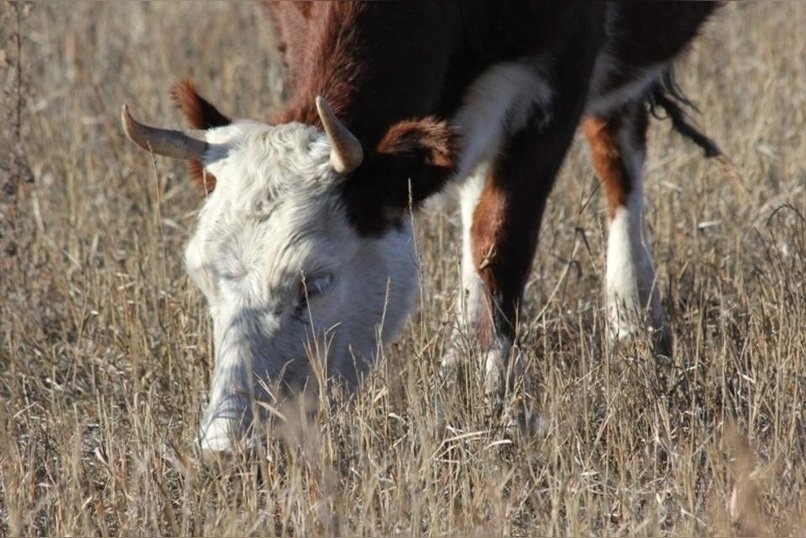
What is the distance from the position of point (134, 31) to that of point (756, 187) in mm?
4387

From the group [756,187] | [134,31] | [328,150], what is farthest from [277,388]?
[134,31]

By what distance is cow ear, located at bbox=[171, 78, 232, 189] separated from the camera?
4.50 m

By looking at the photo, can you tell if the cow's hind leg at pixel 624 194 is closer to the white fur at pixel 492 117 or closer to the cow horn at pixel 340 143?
the white fur at pixel 492 117

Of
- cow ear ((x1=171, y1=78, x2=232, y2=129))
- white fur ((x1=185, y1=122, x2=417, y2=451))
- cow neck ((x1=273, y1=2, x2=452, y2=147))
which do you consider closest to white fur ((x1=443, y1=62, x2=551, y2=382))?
cow neck ((x1=273, y1=2, x2=452, y2=147))

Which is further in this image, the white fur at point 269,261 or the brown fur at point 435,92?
the brown fur at point 435,92

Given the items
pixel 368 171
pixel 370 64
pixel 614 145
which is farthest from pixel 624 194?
pixel 368 171

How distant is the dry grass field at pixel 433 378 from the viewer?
375 cm

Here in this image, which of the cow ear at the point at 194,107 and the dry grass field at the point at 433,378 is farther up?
the cow ear at the point at 194,107

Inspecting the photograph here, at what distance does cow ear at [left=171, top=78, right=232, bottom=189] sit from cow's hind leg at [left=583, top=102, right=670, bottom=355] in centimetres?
207

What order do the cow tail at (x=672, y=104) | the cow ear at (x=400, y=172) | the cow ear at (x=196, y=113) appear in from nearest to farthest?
1. the cow ear at (x=400, y=172)
2. the cow ear at (x=196, y=113)
3. the cow tail at (x=672, y=104)

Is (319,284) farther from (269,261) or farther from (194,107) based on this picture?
(194,107)

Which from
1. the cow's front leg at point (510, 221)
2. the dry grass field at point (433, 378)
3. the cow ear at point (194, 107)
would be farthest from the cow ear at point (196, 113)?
the cow's front leg at point (510, 221)

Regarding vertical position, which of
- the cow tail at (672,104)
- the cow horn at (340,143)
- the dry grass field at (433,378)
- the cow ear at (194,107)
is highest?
the cow ear at (194,107)

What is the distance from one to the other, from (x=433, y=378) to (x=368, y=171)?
0.65 metres
